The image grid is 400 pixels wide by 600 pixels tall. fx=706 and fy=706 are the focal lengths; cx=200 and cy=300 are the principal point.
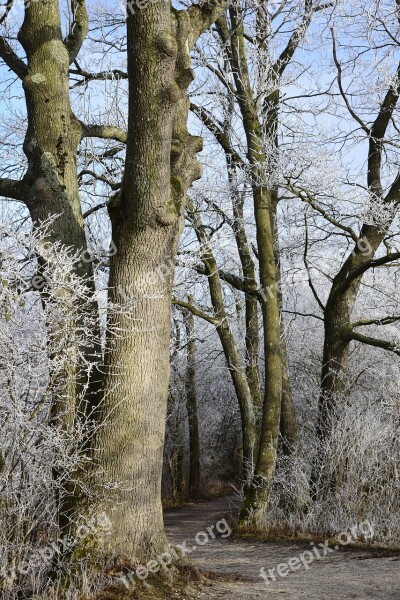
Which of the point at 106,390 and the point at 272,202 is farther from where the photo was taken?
the point at 272,202

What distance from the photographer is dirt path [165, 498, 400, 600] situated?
6.11 metres

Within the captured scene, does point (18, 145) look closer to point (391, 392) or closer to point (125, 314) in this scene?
point (125, 314)

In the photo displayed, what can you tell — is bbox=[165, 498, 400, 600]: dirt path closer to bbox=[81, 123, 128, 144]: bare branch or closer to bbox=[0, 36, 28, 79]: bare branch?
bbox=[81, 123, 128, 144]: bare branch

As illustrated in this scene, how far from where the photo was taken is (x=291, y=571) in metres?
7.31

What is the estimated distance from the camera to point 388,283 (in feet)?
53.1

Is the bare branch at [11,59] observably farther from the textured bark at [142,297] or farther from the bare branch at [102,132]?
the textured bark at [142,297]

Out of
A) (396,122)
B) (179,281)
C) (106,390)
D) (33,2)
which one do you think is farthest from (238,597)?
(396,122)

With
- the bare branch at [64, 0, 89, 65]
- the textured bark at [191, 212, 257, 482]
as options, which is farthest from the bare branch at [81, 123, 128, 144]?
the textured bark at [191, 212, 257, 482]

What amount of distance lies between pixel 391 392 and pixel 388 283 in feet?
9.76

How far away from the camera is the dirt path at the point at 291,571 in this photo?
611 centimetres

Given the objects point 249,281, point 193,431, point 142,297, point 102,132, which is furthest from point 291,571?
point 193,431

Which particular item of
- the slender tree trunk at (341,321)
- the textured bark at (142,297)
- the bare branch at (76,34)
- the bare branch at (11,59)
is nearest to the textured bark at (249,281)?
the slender tree trunk at (341,321)

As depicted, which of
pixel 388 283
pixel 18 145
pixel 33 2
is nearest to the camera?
pixel 33 2

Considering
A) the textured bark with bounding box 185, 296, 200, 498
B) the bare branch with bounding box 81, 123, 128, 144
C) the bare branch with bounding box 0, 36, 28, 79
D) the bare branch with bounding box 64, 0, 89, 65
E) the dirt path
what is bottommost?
the dirt path
